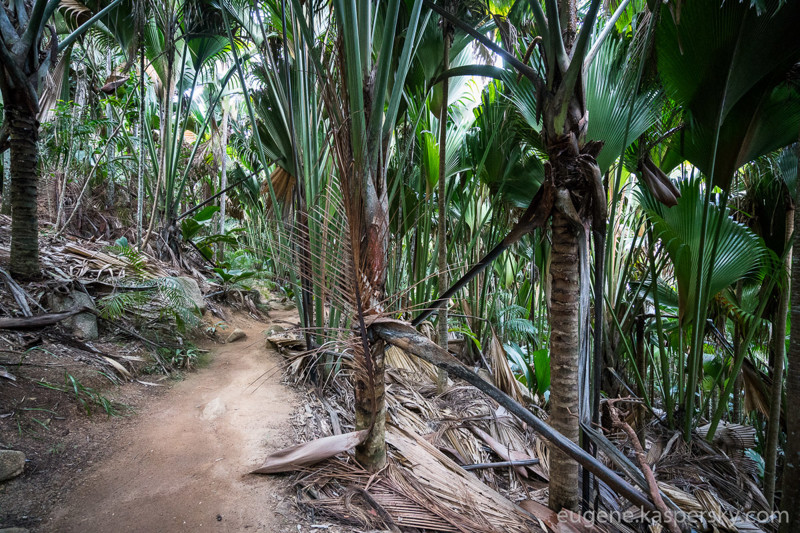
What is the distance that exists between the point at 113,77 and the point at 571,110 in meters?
5.32

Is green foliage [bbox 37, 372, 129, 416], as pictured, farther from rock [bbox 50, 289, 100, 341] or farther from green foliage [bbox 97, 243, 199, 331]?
green foliage [bbox 97, 243, 199, 331]

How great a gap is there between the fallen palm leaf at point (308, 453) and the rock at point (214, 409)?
2.13ft

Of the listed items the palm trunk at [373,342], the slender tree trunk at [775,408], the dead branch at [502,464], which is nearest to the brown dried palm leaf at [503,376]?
the dead branch at [502,464]

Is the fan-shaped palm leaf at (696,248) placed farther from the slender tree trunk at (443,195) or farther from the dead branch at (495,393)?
the dead branch at (495,393)

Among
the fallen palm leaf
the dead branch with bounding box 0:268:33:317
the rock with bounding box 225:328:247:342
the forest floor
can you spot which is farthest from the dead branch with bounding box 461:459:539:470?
the dead branch with bounding box 0:268:33:317

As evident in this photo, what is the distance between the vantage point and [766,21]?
1.74 metres

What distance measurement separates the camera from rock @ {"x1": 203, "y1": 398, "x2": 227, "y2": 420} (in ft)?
6.76

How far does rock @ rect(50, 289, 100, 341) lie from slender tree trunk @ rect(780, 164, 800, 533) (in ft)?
12.4

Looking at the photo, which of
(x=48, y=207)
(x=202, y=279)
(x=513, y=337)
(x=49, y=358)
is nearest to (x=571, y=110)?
(x=49, y=358)

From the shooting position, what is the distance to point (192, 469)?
159 centimetres

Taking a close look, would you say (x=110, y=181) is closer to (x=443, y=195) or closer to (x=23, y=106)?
→ (x=23, y=106)

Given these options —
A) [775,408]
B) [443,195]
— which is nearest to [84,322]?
[443,195]

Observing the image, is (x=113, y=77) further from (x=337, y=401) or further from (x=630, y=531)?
(x=630, y=531)

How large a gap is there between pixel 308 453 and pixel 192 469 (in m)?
0.54
